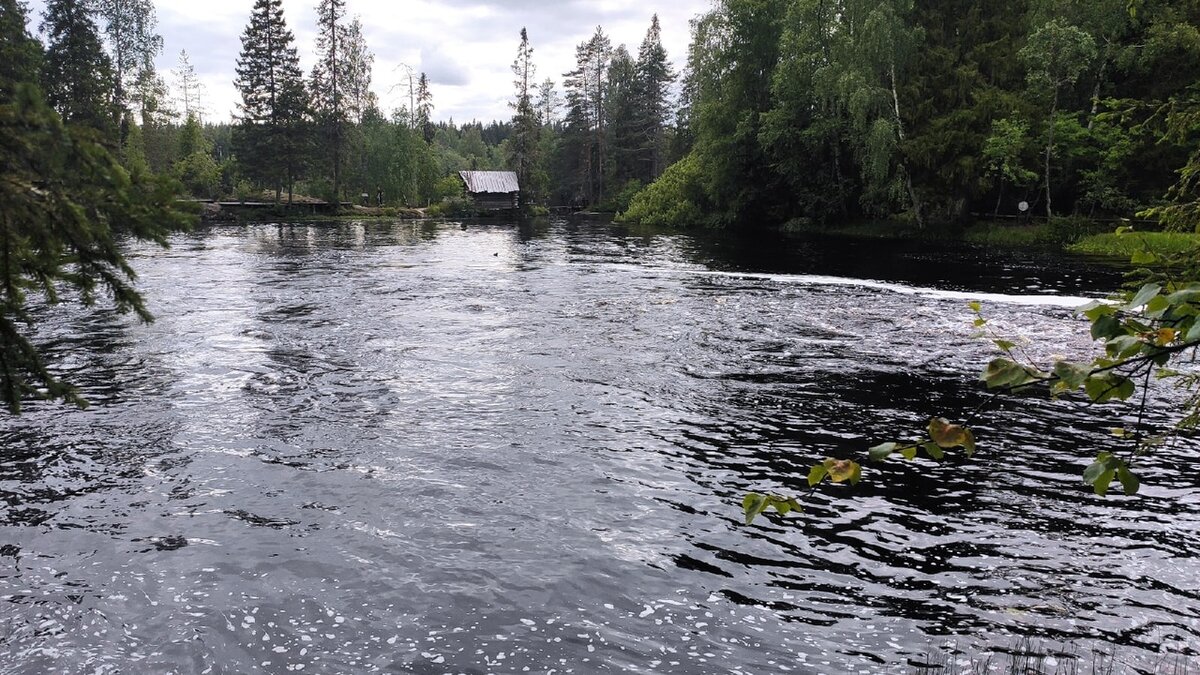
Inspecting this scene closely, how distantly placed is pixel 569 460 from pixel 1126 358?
7.65 m

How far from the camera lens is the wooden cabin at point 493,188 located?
339 ft

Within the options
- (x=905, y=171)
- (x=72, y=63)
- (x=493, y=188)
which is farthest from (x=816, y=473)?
(x=493, y=188)

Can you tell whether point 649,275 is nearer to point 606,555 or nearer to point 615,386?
point 615,386

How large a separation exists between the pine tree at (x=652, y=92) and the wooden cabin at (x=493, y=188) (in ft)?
64.7

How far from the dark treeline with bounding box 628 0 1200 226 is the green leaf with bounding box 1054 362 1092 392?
4081cm

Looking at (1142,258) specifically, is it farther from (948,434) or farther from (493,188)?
(493,188)

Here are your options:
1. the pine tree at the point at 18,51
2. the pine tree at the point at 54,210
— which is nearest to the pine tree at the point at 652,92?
the pine tree at the point at 18,51

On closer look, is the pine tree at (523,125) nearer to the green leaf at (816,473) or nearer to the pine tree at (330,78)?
the pine tree at (330,78)

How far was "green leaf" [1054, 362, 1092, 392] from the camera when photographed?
2.28m

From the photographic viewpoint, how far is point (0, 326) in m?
4.17

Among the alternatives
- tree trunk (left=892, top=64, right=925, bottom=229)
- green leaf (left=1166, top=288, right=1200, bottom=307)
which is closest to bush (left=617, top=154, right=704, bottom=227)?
tree trunk (left=892, top=64, right=925, bottom=229)

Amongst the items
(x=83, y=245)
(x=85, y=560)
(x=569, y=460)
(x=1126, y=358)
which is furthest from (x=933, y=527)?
(x=85, y=560)

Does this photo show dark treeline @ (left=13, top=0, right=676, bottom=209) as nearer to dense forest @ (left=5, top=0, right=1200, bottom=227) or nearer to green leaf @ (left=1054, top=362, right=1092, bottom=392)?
dense forest @ (left=5, top=0, right=1200, bottom=227)

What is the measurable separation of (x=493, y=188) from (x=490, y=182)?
4.11 feet
